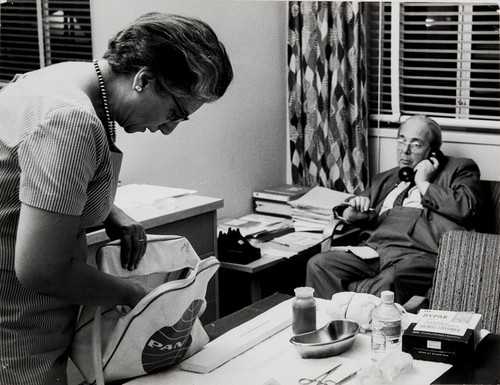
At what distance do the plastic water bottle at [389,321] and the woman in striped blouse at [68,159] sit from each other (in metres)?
0.62

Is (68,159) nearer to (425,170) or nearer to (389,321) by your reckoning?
(389,321)

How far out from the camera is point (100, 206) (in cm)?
159

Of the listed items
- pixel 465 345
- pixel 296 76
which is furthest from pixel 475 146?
pixel 465 345

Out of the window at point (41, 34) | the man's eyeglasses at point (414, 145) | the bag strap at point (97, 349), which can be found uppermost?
the window at point (41, 34)

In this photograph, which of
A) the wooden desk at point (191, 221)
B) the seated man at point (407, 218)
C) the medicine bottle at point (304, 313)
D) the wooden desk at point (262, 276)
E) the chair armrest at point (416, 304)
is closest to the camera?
the medicine bottle at point (304, 313)

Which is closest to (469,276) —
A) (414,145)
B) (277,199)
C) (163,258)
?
(163,258)

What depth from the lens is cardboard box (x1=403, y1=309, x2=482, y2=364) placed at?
71.9 inches

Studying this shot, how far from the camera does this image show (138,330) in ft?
5.46

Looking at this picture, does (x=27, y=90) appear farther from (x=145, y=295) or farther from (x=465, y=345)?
(x=465, y=345)

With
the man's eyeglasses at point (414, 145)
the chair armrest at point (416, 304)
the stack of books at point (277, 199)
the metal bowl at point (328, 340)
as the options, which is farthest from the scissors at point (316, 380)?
the stack of books at point (277, 199)

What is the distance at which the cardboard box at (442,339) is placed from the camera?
183 cm

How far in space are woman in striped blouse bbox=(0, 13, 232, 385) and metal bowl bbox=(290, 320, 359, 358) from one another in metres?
0.45

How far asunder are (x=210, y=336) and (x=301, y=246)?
85.6 inches

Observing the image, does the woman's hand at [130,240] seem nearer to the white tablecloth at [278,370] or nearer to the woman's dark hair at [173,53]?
the white tablecloth at [278,370]
